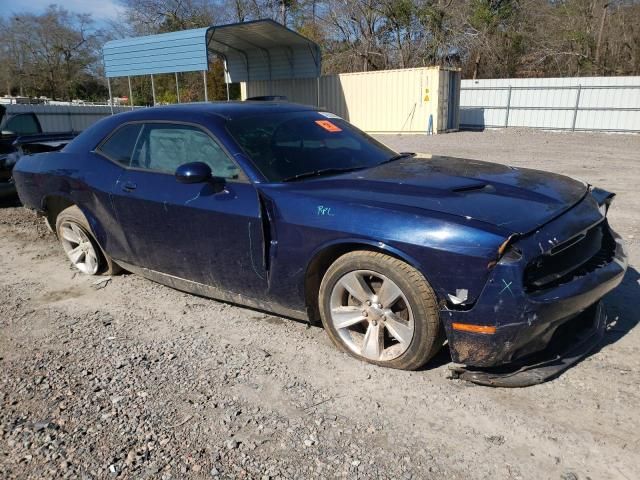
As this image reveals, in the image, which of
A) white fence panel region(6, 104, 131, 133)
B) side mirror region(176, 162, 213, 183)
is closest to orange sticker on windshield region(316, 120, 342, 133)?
side mirror region(176, 162, 213, 183)

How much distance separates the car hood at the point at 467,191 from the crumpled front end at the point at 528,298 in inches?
4.8

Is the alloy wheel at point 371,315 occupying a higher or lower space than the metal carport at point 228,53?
lower

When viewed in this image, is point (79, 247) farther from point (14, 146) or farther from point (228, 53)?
point (228, 53)

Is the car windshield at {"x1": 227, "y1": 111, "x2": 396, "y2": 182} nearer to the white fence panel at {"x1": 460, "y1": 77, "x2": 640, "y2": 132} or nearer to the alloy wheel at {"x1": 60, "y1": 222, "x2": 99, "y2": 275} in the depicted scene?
the alloy wheel at {"x1": 60, "y1": 222, "x2": 99, "y2": 275}

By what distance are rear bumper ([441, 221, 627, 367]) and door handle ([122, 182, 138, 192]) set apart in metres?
2.60

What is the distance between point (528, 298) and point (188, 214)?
7.58 ft

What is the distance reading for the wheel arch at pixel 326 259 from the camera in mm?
2779

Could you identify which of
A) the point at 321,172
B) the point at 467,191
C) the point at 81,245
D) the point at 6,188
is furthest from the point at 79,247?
the point at 6,188

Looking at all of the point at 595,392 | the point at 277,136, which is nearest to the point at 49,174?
the point at 277,136

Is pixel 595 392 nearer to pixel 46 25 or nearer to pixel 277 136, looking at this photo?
pixel 277 136

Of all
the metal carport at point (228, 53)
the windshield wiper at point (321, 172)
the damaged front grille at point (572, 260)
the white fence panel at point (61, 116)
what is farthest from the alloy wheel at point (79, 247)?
the white fence panel at point (61, 116)

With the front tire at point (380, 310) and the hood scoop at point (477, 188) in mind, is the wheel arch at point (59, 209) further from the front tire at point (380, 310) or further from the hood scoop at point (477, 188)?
the hood scoop at point (477, 188)

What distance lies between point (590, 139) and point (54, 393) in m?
19.3

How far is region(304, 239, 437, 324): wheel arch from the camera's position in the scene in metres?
2.78
